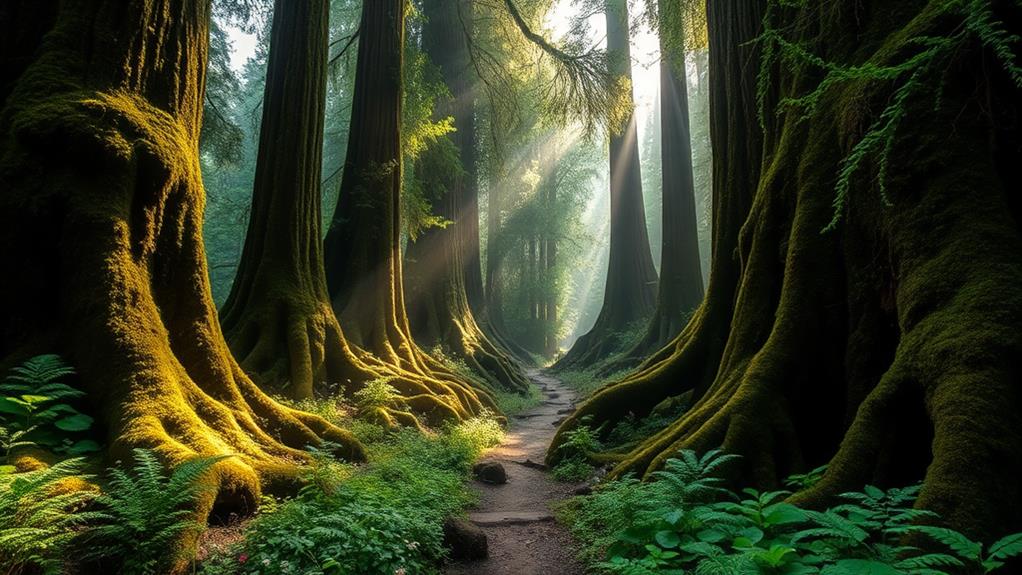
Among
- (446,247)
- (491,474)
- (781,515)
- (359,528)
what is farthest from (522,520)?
(446,247)

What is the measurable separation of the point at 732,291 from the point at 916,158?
9.12 feet

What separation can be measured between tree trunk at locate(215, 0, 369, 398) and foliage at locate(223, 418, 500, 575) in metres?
2.52

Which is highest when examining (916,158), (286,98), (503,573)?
(286,98)

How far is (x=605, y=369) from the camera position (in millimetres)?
14578

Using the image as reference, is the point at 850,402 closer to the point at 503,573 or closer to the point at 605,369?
the point at 503,573

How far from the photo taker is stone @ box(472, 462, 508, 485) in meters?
5.67

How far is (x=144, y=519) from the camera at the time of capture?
242 centimetres

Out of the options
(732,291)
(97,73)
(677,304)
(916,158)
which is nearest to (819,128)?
(916,158)

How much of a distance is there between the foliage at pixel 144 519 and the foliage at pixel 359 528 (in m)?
Result: 0.24

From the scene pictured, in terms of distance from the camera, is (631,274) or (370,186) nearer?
(370,186)

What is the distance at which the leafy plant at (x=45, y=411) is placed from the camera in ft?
9.32

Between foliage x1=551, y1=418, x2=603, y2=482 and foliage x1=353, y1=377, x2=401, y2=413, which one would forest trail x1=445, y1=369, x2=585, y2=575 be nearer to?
foliage x1=551, y1=418, x2=603, y2=482

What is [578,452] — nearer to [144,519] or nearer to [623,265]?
[144,519]

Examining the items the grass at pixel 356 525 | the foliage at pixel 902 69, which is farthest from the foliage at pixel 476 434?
the foliage at pixel 902 69
